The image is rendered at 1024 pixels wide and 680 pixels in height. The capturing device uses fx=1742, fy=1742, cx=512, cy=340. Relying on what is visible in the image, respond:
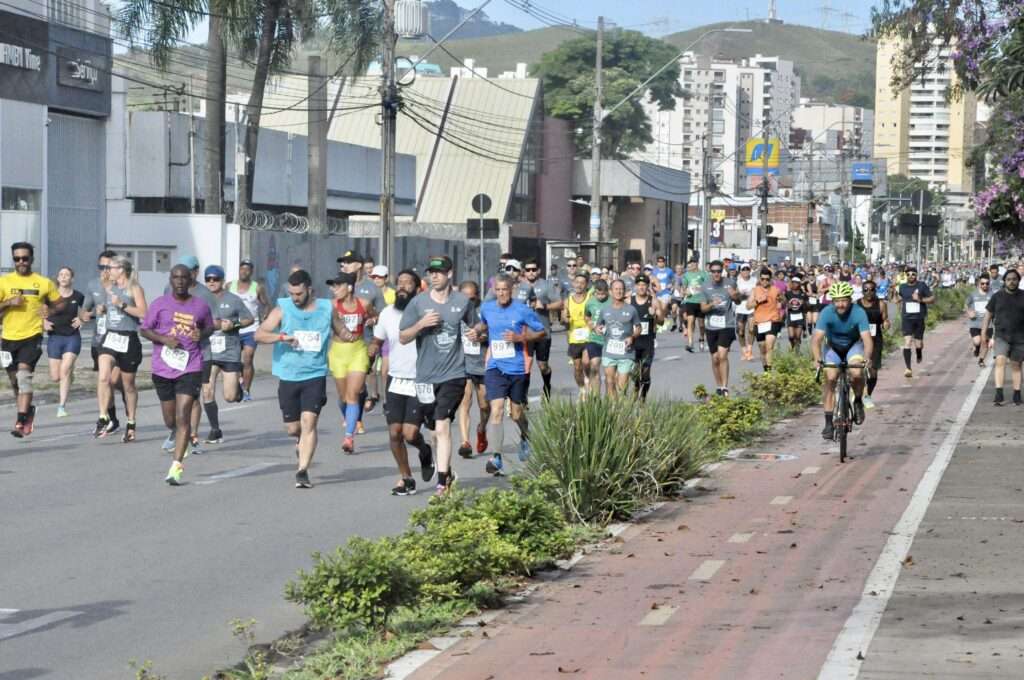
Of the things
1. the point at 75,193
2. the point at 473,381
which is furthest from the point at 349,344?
the point at 75,193

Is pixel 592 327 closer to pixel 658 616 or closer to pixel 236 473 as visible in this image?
pixel 236 473

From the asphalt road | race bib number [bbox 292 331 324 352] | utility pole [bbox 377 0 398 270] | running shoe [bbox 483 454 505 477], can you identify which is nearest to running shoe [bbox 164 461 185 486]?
the asphalt road

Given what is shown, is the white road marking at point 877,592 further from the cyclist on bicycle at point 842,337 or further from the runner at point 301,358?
the runner at point 301,358

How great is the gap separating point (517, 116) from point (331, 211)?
44.3ft

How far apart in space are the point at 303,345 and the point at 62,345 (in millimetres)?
5158

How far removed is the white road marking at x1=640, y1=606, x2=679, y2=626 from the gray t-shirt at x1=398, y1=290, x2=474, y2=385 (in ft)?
15.4

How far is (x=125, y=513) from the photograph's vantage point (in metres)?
12.0

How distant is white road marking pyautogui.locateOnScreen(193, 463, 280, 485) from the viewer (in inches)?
550

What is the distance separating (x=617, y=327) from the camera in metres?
18.4

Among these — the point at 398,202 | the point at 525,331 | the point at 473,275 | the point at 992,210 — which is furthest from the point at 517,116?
the point at 525,331

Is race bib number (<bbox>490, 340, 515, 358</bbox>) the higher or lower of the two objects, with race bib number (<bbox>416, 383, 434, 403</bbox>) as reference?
higher

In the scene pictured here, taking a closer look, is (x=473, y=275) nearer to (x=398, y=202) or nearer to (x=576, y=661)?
(x=398, y=202)

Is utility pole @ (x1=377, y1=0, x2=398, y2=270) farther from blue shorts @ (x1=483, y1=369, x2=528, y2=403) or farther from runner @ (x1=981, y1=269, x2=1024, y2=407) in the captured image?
blue shorts @ (x1=483, y1=369, x2=528, y2=403)

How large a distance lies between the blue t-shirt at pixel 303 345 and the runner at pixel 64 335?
4.10m
